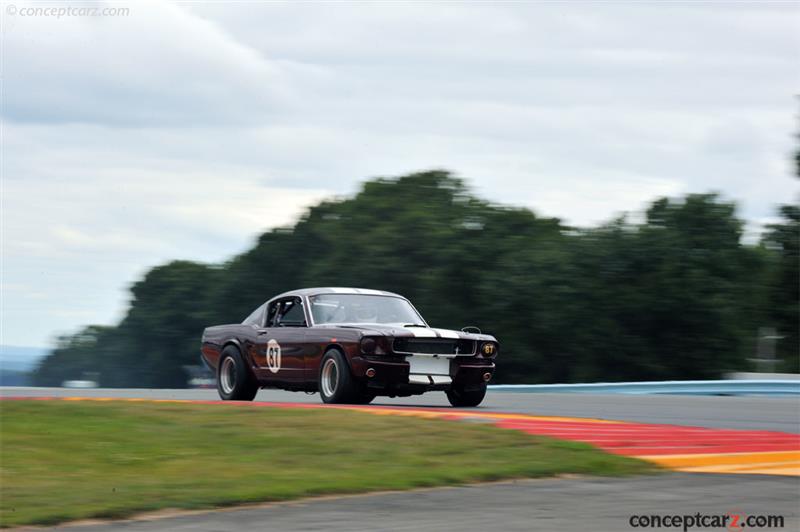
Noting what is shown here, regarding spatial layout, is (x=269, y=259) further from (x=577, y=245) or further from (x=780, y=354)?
(x=780, y=354)

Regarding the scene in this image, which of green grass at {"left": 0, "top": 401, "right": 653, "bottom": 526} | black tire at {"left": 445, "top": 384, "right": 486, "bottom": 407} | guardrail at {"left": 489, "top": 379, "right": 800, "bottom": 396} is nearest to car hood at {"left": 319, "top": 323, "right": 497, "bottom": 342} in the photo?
black tire at {"left": 445, "top": 384, "right": 486, "bottom": 407}

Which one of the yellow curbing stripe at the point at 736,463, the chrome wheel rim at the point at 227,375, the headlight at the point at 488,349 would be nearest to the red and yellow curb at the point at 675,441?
the yellow curbing stripe at the point at 736,463

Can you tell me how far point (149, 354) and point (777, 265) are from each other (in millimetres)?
43346

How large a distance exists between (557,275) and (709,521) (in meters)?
50.1

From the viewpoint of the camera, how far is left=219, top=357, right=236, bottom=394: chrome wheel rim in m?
16.2

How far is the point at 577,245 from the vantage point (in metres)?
58.4

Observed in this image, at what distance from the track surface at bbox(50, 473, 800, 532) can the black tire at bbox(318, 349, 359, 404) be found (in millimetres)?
5567

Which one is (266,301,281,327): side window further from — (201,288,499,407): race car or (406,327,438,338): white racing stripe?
(406,327,438,338): white racing stripe

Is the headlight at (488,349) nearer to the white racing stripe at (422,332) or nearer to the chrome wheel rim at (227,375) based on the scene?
the white racing stripe at (422,332)

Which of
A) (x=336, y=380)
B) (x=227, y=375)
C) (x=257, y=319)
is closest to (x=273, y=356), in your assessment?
(x=257, y=319)

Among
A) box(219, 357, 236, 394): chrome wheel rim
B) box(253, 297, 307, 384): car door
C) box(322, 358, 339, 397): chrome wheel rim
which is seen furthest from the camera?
box(219, 357, 236, 394): chrome wheel rim

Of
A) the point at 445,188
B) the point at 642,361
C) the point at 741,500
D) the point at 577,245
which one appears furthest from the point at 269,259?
the point at 741,500

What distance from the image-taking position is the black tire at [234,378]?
1598 cm

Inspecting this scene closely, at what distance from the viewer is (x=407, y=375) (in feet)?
45.6
